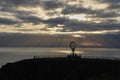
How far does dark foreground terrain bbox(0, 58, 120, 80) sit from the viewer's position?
70.2 metres

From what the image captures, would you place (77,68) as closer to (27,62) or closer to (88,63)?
(88,63)

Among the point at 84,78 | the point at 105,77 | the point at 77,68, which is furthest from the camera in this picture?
the point at 77,68

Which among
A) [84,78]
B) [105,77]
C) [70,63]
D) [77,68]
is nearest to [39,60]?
[70,63]

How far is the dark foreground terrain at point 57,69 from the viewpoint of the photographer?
70188mm

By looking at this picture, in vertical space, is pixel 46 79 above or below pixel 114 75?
below

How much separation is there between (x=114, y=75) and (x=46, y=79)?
25212 millimetres

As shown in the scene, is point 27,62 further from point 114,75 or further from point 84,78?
point 114,75

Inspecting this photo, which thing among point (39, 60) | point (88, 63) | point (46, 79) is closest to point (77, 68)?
point (88, 63)

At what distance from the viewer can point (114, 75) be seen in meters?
59.6

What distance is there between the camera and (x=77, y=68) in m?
73.4

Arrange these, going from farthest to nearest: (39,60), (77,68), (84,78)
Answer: (39,60)
(77,68)
(84,78)

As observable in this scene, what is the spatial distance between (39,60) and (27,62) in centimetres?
403

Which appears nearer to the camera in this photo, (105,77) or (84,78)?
(105,77)

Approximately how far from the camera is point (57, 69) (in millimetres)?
79938
